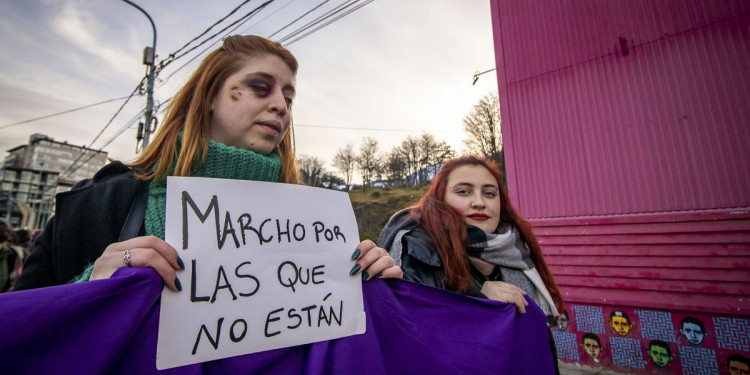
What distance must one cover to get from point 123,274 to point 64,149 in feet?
332

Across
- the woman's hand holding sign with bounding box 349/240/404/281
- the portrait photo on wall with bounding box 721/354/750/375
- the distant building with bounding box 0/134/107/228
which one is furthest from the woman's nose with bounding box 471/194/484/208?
the distant building with bounding box 0/134/107/228

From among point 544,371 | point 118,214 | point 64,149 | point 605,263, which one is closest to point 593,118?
point 605,263

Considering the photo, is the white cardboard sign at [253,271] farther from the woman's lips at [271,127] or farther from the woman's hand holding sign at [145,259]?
the woman's lips at [271,127]

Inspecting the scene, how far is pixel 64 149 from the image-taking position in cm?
7275

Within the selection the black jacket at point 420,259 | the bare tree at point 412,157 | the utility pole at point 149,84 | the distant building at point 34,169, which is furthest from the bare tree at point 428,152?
the distant building at point 34,169

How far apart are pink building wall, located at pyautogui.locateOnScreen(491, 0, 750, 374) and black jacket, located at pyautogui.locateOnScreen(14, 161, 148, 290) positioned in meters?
5.16

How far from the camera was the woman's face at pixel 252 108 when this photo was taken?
3.51 feet

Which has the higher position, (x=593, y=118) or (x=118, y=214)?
(x=593, y=118)

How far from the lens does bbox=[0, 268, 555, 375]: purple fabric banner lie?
23.5 inches

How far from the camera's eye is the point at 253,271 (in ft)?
2.56

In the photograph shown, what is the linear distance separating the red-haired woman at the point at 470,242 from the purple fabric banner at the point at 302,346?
237mm

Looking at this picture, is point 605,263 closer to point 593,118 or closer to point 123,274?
point 593,118

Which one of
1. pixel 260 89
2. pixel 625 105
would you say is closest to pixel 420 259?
pixel 260 89

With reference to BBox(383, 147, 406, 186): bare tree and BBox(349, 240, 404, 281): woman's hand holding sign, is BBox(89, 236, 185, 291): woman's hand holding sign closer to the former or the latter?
BBox(349, 240, 404, 281): woman's hand holding sign
